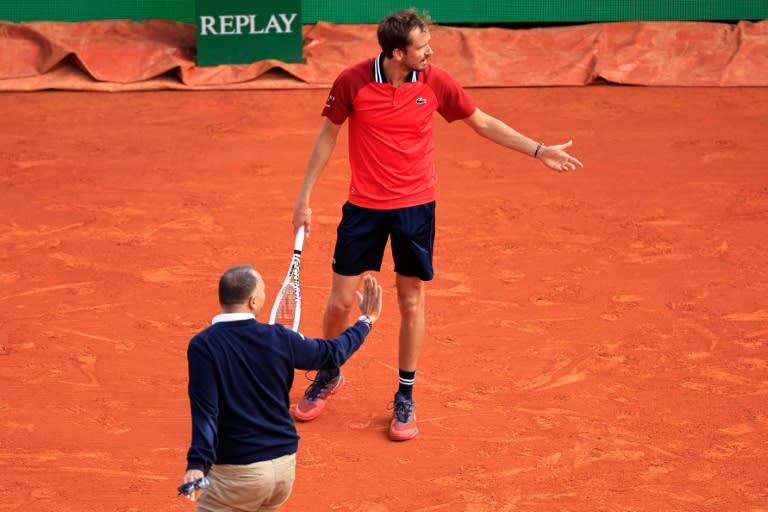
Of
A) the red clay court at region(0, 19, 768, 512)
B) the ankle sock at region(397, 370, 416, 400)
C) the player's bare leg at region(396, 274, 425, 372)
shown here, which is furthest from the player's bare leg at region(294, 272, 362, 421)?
the ankle sock at region(397, 370, 416, 400)

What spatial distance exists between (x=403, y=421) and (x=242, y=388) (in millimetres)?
2311

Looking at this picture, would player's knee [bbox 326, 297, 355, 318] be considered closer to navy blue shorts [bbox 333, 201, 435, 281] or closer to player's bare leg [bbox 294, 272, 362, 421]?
player's bare leg [bbox 294, 272, 362, 421]

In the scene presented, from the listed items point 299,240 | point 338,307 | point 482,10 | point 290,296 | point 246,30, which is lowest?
point 338,307

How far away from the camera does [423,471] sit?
→ 6121mm

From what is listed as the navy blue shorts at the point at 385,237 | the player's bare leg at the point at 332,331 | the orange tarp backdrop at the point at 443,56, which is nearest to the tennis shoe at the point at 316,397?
the player's bare leg at the point at 332,331

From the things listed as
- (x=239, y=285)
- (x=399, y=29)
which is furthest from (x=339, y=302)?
(x=239, y=285)

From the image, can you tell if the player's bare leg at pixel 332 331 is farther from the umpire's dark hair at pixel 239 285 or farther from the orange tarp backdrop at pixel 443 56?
the orange tarp backdrop at pixel 443 56

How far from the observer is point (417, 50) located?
227 inches

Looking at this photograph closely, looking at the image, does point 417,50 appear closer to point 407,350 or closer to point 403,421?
point 407,350

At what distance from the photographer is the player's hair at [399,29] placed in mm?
5730

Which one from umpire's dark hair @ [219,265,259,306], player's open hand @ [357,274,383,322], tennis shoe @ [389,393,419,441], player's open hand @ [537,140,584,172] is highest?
player's open hand @ [537,140,584,172]

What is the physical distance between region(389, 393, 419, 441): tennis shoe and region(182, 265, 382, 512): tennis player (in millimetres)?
1994

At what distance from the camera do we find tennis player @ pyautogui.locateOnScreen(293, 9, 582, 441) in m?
6.00

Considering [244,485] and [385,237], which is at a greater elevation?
[385,237]
